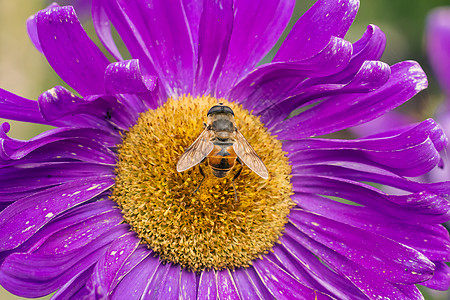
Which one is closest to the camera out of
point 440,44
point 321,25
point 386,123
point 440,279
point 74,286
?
point 74,286

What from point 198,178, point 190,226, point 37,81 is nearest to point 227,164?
point 198,178

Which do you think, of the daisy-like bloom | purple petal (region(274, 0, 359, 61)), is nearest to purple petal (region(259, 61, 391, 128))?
the daisy-like bloom

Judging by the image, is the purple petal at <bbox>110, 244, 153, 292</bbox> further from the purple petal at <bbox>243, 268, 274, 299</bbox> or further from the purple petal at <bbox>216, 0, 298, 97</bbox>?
the purple petal at <bbox>216, 0, 298, 97</bbox>

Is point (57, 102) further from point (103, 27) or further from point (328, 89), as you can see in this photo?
point (328, 89)

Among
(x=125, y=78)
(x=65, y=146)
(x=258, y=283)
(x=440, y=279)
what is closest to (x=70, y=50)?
(x=125, y=78)

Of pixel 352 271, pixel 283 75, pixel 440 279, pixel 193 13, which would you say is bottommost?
pixel 440 279

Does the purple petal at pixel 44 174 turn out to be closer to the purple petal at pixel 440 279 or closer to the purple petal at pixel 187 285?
the purple petal at pixel 187 285
